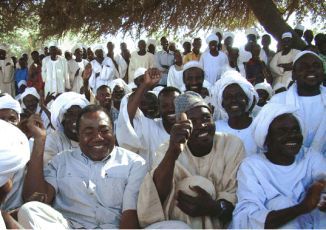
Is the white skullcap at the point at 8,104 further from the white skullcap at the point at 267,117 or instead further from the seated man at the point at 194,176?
the white skullcap at the point at 267,117

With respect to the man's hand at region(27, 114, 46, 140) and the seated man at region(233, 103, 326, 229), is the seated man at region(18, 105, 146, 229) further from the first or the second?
the seated man at region(233, 103, 326, 229)

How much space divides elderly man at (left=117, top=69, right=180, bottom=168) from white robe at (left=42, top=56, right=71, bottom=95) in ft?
23.0

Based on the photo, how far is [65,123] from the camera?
4547 mm

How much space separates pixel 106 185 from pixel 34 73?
920cm

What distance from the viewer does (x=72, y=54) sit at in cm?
1262

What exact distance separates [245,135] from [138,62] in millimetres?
7250

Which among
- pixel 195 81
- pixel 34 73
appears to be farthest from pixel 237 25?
pixel 195 81

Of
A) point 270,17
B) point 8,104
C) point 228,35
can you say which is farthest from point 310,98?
point 228,35

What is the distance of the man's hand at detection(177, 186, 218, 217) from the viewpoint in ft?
10.4

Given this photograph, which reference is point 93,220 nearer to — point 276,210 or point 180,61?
point 276,210

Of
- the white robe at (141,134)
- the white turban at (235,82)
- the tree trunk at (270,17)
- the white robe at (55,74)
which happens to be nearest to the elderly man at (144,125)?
the white robe at (141,134)

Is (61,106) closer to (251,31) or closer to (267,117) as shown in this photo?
(267,117)

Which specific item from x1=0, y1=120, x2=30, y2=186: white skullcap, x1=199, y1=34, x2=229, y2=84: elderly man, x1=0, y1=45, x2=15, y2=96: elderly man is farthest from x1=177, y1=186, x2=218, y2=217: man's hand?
x1=0, y1=45, x2=15, y2=96: elderly man

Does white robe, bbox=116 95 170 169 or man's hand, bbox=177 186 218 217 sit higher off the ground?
white robe, bbox=116 95 170 169
